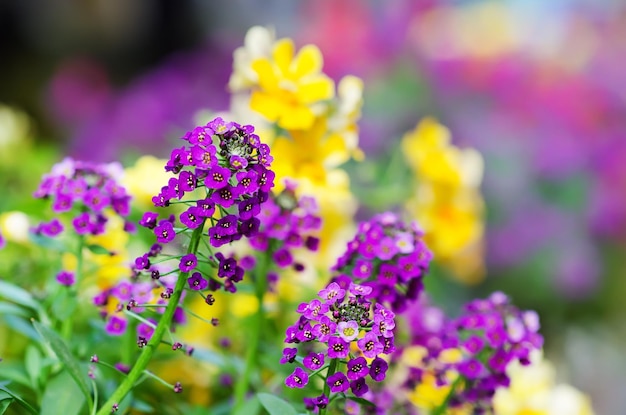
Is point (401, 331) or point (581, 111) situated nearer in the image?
point (401, 331)

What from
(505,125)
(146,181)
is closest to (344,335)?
(146,181)

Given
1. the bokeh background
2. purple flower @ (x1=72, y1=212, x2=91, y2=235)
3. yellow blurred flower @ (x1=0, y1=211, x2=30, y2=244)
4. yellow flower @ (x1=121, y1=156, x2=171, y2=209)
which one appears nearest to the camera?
purple flower @ (x1=72, y1=212, x2=91, y2=235)

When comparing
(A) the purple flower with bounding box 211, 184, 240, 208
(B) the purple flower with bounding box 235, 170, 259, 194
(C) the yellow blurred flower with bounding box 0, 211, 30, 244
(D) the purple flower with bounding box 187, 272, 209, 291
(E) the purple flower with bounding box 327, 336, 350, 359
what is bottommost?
(E) the purple flower with bounding box 327, 336, 350, 359

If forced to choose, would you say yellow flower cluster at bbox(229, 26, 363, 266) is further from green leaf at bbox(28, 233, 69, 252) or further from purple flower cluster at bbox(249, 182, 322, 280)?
green leaf at bbox(28, 233, 69, 252)

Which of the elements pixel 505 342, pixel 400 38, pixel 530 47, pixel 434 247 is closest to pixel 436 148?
pixel 434 247

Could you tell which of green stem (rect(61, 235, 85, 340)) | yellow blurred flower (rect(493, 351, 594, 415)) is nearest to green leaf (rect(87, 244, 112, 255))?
green stem (rect(61, 235, 85, 340))

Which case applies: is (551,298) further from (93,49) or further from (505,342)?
(93,49)

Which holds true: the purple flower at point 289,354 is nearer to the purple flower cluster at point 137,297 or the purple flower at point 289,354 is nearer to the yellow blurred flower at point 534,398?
the purple flower cluster at point 137,297
